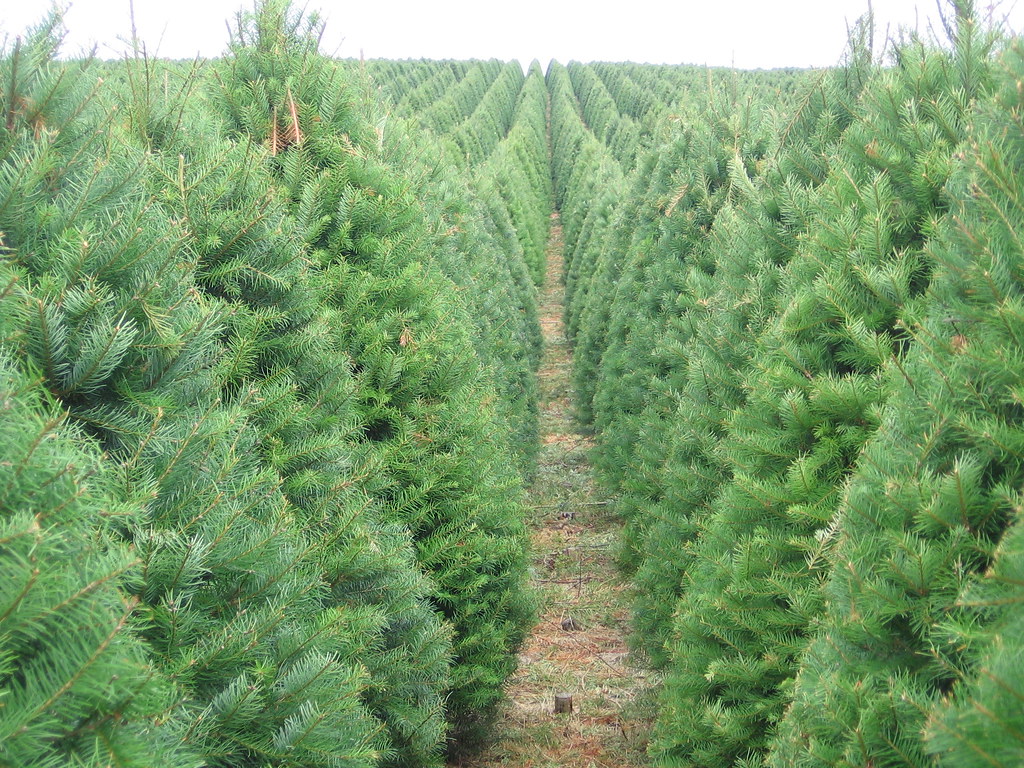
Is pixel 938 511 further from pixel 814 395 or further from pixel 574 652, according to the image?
pixel 574 652

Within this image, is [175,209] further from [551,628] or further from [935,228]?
[551,628]

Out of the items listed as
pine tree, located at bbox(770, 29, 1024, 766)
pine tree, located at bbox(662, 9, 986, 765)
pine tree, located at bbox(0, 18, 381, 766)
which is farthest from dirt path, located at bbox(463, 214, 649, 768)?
pine tree, located at bbox(770, 29, 1024, 766)

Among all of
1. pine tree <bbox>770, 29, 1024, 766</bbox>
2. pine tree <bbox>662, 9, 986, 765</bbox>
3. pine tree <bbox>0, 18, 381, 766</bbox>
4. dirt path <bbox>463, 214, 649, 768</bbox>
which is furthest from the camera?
dirt path <bbox>463, 214, 649, 768</bbox>

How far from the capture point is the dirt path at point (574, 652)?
5367mm

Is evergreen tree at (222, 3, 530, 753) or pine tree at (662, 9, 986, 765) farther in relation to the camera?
evergreen tree at (222, 3, 530, 753)

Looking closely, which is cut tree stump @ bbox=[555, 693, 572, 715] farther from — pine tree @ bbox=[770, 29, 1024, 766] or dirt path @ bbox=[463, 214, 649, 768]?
pine tree @ bbox=[770, 29, 1024, 766]

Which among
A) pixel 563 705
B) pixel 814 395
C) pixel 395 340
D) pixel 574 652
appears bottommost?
pixel 574 652

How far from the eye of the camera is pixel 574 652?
22.3 ft

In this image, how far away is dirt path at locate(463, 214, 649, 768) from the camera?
537 centimetres

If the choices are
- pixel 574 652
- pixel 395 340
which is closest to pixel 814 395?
pixel 395 340

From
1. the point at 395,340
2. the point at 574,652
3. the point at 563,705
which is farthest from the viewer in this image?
the point at 574,652

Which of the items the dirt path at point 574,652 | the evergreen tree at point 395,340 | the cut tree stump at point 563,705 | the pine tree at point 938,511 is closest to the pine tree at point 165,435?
the pine tree at point 938,511

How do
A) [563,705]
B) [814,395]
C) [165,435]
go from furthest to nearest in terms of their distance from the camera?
[563,705], [814,395], [165,435]

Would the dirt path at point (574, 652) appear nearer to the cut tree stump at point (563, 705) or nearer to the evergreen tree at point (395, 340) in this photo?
the cut tree stump at point (563, 705)
